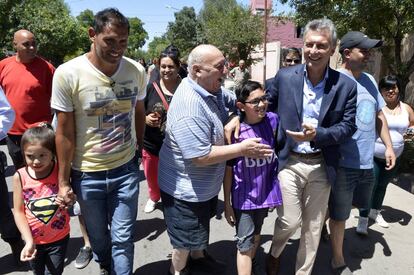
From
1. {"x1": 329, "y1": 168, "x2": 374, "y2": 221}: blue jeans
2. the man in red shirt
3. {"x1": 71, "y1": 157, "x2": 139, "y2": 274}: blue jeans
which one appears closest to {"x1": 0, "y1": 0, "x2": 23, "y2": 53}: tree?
the man in red shirt

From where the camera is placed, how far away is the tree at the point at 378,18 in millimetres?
5991

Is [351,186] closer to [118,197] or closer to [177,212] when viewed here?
[177,212]

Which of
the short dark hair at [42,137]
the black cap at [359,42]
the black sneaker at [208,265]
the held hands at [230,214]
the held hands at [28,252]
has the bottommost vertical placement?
the black sneaker at [208,265]

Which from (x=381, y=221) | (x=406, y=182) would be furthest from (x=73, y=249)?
(x=406, y=182)

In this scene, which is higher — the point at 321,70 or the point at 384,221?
the point at 321,70

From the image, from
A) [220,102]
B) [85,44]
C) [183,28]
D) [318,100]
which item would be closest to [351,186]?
[318,100]

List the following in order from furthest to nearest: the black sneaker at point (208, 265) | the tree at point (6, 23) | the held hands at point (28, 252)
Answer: the tree at point (6, 23), the black sneaker at point (208, 265), the held hands at point (28, 252)

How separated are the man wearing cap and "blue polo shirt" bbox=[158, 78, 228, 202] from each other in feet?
3.41

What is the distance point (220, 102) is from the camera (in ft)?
8.48

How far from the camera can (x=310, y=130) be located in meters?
2.39

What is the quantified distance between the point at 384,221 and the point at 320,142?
88.9 inches

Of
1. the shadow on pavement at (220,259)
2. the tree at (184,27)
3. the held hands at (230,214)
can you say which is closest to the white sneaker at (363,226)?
the shadow on pavement at (220,259)

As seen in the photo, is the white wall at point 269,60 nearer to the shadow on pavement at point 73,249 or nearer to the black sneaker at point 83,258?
the shadow on pavement at point 73,249

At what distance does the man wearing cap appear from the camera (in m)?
2.94
